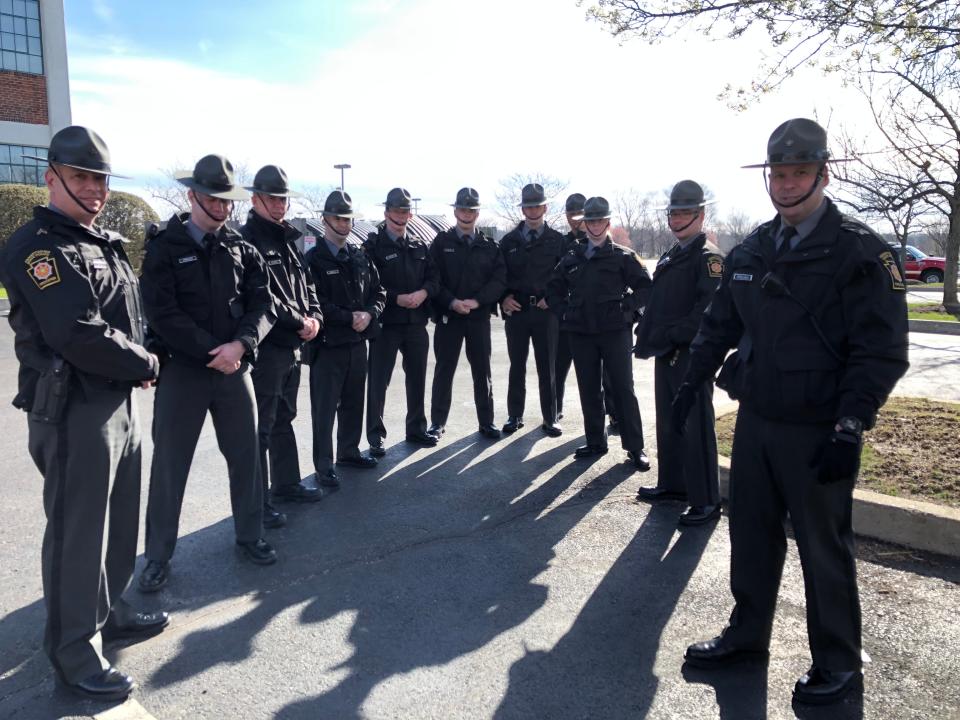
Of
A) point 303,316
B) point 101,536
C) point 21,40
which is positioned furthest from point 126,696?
point 21,40

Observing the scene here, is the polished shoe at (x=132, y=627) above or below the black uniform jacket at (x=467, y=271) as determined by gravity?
below

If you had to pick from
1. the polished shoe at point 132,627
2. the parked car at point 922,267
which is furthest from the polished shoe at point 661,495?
the parked car at point 922,267

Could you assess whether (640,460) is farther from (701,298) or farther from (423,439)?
(423,439)

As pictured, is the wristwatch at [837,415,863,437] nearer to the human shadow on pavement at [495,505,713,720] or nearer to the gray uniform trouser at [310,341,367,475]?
the human shadow on pavement at [495,505,713,720]

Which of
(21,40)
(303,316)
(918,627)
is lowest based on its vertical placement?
(918,627)

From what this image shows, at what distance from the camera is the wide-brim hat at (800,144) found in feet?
9.77

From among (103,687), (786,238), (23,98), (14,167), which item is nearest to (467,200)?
(786,238)

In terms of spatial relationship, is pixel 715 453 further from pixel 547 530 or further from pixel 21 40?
pixel 21 40

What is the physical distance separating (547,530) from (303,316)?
2136 millimetres

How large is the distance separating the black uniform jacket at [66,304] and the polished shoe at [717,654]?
2.67m

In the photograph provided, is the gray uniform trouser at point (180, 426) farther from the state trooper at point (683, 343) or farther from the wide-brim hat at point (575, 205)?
the wide-brim hat at point (575, 205)

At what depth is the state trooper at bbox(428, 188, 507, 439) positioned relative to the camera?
7.04 metres

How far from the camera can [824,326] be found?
9.53 feet

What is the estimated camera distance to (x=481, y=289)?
23.3ft
